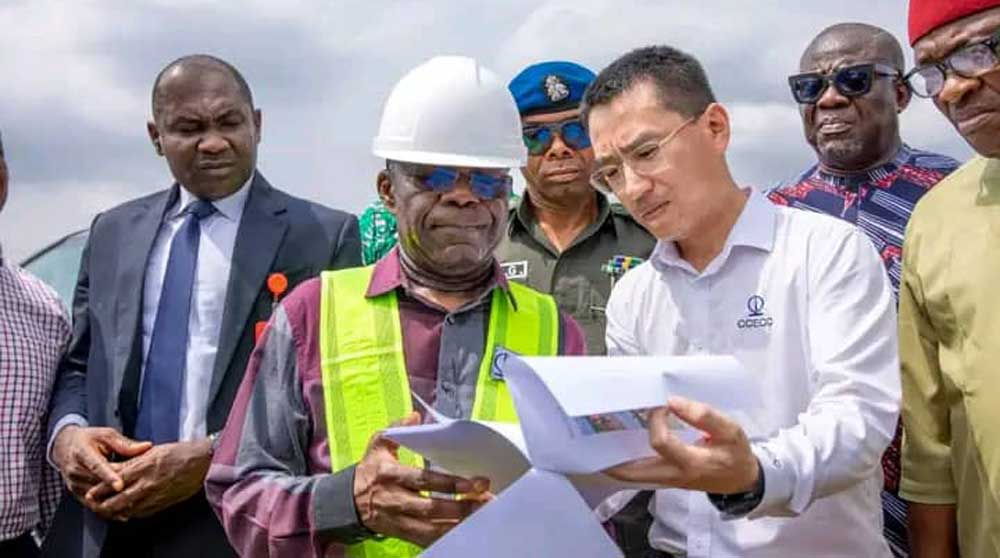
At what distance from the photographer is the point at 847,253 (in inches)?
110

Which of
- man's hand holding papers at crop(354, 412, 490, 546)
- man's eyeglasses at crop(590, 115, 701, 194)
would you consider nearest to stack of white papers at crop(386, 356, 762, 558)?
man's hand holding papers at crop(354, 412, 490, 546)

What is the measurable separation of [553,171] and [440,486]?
2361 mm

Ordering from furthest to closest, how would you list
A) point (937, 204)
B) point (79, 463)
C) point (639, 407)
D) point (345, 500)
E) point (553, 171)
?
1. point (553, 171)
2. point (79, 463)
3. point (937, 204)
4. point (345, 500)
5. point (639, 407)

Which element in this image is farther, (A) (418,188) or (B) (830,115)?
(B) (830,115)

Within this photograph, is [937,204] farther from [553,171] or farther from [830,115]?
[553,171]

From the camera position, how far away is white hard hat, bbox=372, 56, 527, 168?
292cm

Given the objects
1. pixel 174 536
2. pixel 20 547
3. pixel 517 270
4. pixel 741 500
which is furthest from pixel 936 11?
pixel 20 547

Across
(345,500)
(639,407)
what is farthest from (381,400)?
(639,407)

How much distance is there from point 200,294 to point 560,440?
7.62ft

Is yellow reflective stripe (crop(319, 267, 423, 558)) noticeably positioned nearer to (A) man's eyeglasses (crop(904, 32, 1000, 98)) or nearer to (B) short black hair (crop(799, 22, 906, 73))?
(A) man's eyeglasses (crop(904, 32, 1000, 98))

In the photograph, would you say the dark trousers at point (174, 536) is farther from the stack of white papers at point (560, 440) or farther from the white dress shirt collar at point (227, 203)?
the stack of white papers at point (560, 440)

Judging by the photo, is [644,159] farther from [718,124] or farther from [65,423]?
[65,423]

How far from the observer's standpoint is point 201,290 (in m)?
4.08

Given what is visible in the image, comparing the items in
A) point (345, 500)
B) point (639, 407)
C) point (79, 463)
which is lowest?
point (79, 463)
